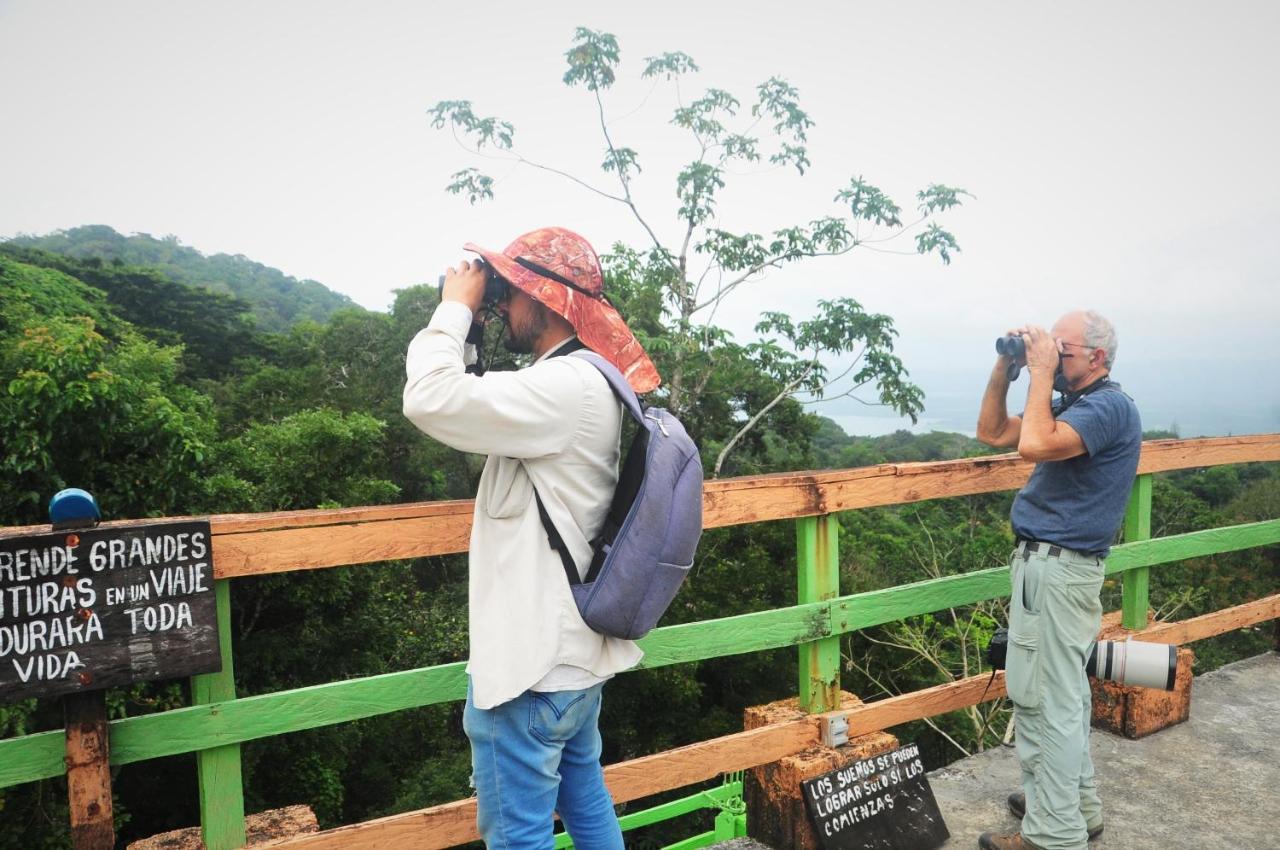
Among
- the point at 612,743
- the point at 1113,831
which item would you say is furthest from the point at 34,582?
the point at 612,743

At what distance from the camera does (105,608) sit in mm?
1757

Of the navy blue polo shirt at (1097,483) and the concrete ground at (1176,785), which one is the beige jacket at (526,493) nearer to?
the navy blue polo shirt at (1097,483)

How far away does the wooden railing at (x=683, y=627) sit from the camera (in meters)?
1.91

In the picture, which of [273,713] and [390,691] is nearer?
[273,713]

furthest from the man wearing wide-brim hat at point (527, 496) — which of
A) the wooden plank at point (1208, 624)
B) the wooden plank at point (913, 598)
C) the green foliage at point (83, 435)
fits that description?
the green foliage at point (83, 435)

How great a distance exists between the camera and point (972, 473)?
313cm

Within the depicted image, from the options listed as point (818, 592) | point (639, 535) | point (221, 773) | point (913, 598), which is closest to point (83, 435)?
point (221, 773)

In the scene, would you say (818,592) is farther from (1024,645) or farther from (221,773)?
(221,773)

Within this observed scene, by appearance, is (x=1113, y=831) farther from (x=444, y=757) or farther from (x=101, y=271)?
(x=101, y=271)

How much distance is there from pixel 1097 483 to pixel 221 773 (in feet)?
8.02

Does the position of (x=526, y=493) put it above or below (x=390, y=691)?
above

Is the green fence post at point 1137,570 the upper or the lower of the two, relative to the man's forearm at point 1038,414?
lower

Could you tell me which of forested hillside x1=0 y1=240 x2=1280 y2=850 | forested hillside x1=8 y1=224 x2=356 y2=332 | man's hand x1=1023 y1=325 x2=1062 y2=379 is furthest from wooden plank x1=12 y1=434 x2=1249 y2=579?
forested hillside x1=8 y1=224 x2=356 y2=332

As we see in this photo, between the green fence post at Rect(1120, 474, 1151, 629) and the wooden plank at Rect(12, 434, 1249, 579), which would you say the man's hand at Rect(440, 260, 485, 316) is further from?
the green fence post at Rect(1120, 474, 1151, 629)
